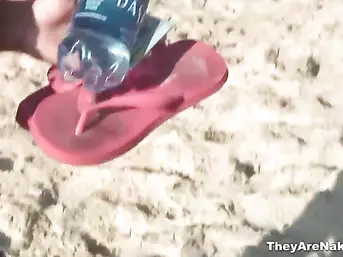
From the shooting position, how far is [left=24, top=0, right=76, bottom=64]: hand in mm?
1239

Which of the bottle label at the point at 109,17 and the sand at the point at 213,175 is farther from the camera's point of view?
the bottle label at the point at 109,17

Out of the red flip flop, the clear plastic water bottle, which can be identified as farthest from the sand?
the clear plastic water bottle

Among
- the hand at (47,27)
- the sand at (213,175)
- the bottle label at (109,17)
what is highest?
the bottle label at (109,17)

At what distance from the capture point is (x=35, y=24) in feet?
4.10

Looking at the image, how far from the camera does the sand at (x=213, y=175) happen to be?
106cm

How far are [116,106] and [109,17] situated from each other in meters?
0.15

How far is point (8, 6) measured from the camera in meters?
1.24

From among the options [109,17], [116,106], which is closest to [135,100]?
[116,106]

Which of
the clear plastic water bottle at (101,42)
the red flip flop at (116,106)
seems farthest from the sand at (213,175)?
the clear plastic water bottle at (101,42)

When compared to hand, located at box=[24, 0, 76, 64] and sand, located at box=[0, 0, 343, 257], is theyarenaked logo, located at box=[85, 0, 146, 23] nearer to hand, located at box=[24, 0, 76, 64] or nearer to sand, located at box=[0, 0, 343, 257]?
hand, located at box=[24, 0, 76, 64]

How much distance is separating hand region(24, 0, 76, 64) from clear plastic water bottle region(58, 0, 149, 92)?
1.6 inches

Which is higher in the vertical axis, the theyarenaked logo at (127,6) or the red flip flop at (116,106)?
the theyarenaked logo at (127,6)

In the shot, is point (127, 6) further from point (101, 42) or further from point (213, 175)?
point (213, 175)

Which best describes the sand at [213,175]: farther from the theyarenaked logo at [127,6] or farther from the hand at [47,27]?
the theyarenaked logo at [127,6]
